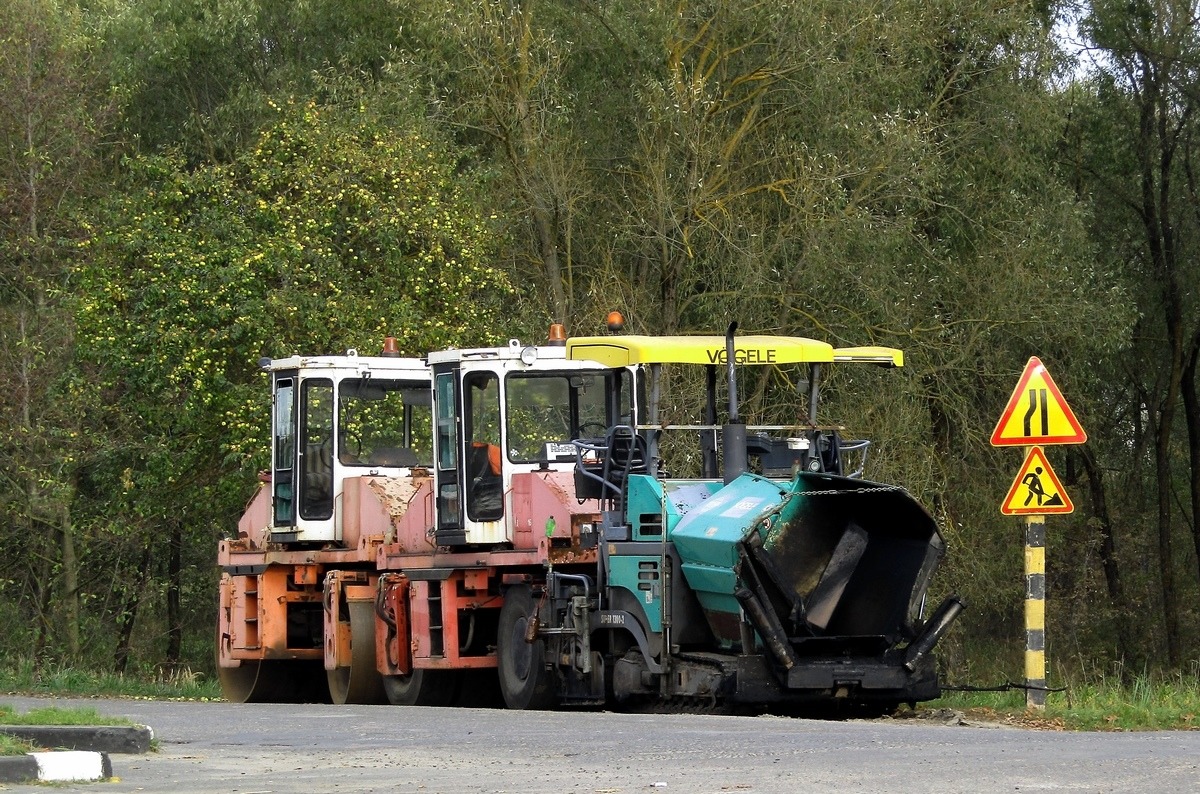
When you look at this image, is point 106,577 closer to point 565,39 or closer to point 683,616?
point 565,39

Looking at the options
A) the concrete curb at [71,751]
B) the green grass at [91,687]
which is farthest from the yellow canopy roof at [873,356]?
the green grass at [91,687]

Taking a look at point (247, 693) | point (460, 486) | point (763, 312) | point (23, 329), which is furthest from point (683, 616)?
point (23, 329)

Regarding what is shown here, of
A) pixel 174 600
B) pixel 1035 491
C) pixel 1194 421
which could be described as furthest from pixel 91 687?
pixel 1194 421

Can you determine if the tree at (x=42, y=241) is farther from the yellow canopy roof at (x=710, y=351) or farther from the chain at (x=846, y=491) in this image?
the chain at (x=846, y=491)

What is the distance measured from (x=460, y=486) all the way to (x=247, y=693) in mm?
5494

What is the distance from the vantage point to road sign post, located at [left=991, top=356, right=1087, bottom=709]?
45.8ft

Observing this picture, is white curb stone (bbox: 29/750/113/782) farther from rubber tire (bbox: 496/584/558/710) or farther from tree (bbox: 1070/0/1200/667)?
tree (bbox: 1070/0/1200/667)

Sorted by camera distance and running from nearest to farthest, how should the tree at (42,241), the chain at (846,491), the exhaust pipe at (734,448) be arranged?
the chain at (846,491), the exhaust pipe at (734,448), the tree at (42,241)

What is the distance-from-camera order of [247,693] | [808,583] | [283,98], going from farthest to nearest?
[283,98] → [247,693] → [808,583]

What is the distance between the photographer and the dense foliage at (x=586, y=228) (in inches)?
1049

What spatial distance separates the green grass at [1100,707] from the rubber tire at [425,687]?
5011 millimetres

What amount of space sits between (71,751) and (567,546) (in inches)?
288

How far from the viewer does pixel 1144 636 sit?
41.2 meters

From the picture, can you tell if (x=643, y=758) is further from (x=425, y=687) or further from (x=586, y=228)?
(x=586, y=228)
